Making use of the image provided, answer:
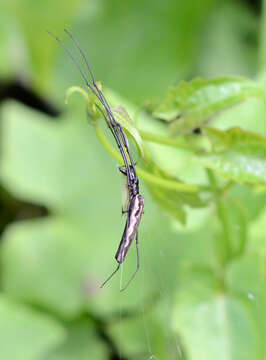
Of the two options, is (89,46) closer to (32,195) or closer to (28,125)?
(28,125)

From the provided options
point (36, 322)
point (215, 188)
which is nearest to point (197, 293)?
point (215, 188)

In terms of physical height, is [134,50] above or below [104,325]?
above

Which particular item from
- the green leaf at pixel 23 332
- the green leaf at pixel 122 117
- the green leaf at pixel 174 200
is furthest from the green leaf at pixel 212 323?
the green leaf at pixel 23 332

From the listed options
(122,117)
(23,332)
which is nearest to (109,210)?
(23,332)

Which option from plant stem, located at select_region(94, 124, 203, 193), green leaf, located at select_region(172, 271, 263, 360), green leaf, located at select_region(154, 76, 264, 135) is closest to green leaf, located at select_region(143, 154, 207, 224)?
plant stem, located at select_region(94, 124, 203, 193)

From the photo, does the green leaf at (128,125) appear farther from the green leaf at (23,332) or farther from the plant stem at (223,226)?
the green leaf at (23,332)

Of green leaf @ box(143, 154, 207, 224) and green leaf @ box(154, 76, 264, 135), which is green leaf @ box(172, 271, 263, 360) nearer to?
green leaf @ box(143, 154, 207, 224)
